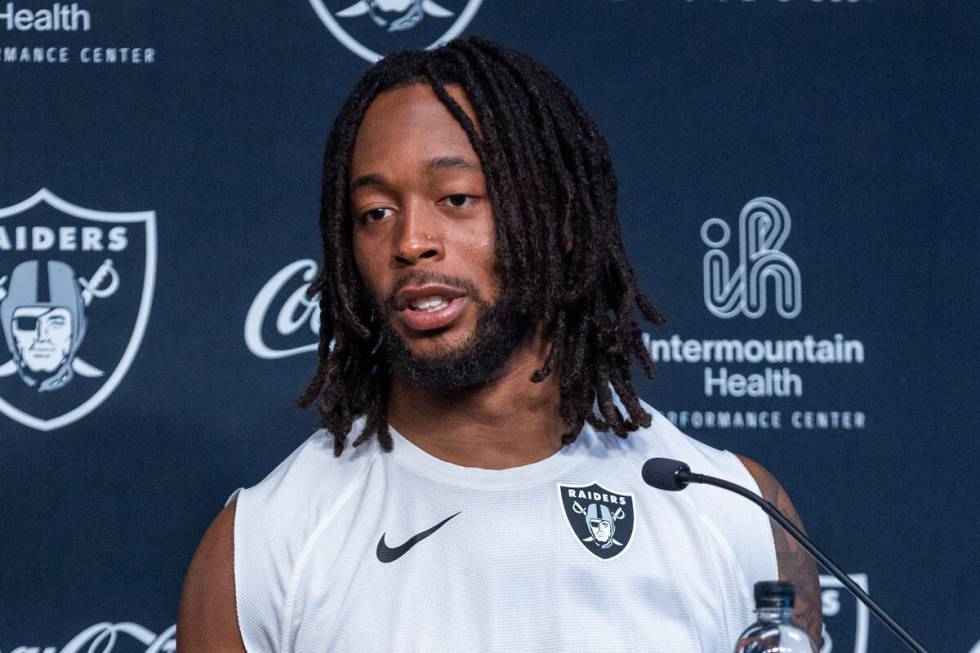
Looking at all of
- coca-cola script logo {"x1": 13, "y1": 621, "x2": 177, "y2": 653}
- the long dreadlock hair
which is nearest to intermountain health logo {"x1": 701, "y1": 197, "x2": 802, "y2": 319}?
the long dreadlock hair

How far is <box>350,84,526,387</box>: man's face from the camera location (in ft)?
5.65

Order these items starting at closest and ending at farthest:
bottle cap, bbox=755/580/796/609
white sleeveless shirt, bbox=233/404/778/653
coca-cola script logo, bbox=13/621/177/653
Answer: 1. bottle cap, bbox=755/580/796/609
2. white sleeveless shirt, bbox=233/404/778/653
3. coca-cola script logo, bbox=13/621/177/653

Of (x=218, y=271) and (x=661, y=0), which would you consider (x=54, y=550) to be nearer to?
(x=218, y=271)

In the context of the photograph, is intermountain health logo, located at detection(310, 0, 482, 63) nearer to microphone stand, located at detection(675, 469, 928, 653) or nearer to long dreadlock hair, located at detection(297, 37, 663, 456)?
long dreadlock hair, located at detection(297, 37, 663, 456)

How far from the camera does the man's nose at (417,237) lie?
67.0 inches

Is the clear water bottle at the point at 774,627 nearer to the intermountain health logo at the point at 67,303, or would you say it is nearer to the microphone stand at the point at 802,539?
the microphone stand at the point at 802,539

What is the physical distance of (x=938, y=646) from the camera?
2404 mm

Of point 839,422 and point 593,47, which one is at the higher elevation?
point 593,47

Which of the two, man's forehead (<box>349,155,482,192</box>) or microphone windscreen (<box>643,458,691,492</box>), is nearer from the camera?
microphone windscreen (<box>643,458,691,492</box>)

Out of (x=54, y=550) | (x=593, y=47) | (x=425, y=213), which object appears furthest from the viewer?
(x=593, y=47)

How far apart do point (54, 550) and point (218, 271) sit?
552 millimetres

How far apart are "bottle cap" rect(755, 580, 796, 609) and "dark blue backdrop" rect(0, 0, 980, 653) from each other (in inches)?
44.1

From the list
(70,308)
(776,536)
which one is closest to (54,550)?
(70,308)

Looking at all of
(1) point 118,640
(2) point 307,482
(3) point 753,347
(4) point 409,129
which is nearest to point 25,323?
(1) point 118,640
